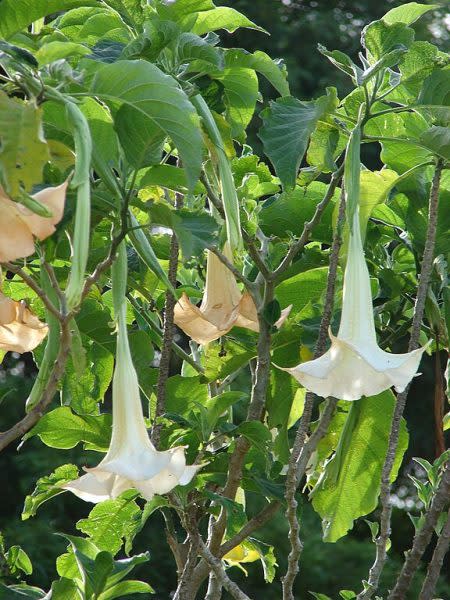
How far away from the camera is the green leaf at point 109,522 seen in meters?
1.13

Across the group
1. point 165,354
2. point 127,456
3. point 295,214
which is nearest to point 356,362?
point 127,456

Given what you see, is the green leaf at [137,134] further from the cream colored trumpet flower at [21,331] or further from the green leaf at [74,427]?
the green leaf at [74,427]

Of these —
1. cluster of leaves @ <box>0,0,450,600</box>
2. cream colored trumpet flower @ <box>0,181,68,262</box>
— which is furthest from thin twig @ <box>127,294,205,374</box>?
cream colored trumpet flower @ <box>0,181,68,262</box>

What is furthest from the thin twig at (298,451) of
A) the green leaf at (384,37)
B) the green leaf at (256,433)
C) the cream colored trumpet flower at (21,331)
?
the cream colored trumpet flower at (21,331)

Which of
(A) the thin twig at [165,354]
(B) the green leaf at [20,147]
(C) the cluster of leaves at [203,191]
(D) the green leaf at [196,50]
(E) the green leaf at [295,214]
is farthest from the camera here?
(E) the green leaf at [295,214]

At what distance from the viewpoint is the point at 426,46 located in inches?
37.8

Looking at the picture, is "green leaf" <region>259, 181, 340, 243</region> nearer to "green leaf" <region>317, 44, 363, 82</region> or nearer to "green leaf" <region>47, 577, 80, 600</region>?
"green leaf" <region>317, 44, 363, 82</region>

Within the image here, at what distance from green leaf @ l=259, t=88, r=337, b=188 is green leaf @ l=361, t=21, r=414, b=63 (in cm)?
5

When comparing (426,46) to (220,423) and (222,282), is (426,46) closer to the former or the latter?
(222,282)

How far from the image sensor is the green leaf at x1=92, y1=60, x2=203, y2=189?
763 mm

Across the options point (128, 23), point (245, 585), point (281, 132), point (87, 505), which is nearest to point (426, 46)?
point (281, 132)

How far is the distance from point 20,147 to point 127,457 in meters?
0.22

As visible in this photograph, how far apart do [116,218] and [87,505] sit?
157 inches

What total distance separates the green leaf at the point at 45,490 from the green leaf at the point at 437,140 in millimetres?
474
